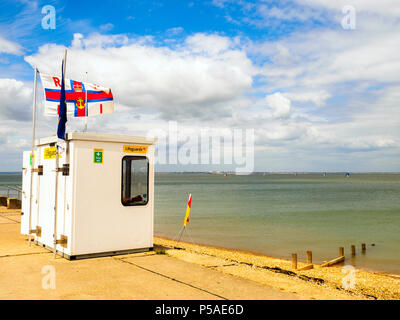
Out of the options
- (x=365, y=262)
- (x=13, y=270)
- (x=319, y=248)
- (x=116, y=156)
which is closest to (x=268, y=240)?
(x=319, y=248)

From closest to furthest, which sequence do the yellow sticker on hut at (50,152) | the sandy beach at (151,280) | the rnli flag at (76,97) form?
1. the sandy beach at (151,280)
2. the yellow sticker on hut at (50,152)
3. the rnli flag at (76,97)

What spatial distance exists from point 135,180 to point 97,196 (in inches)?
38.4

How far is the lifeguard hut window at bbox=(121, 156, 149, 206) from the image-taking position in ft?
27.0

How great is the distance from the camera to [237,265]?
7.72 m

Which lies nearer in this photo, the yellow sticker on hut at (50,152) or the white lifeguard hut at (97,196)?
the white lifeguard hut at (97,196)

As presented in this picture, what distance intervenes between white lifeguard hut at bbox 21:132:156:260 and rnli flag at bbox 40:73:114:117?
44.4 inches

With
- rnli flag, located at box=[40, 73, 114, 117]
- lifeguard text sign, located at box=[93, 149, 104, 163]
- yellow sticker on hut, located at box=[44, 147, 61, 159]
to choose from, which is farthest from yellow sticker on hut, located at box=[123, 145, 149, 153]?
rnli flag, located at box=[40, 73, 114, 117]

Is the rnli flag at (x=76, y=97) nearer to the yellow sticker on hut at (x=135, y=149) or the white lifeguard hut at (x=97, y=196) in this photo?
the white lifeguard hut at (x=97, y=196)

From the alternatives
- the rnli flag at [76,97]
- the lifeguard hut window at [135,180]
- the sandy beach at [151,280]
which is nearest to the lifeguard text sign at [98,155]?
the lifeguard hut window at [135,180]

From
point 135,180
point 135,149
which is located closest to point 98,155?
point 135,149

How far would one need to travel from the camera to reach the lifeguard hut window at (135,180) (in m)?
8.23

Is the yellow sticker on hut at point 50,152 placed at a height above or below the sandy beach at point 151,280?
above

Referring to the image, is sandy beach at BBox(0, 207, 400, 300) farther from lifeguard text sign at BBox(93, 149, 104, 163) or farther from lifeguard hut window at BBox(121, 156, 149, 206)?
lifeguard text sign at BBox(93, 149, 104, 163)

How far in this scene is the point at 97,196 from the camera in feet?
25.5
